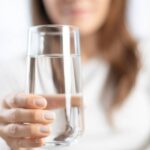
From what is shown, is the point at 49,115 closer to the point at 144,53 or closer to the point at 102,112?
the point at 102,112

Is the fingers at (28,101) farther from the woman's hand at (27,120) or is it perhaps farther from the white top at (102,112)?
the white top at (102,112)

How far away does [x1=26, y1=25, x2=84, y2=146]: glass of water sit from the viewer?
546 millimetres

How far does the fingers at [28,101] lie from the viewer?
1.76ft

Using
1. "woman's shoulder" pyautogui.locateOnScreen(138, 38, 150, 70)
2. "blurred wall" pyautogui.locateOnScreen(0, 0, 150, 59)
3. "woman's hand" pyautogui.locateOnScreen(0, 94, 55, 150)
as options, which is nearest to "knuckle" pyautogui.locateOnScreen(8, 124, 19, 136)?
"woman's hand" pyautogui.locateOnScreen(0, 94, 55, 150)

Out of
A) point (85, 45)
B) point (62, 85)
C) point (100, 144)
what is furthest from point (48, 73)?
point (85, 45)

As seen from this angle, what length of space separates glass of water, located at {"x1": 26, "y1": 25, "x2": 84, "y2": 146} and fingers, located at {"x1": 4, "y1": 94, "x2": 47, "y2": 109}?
1 cm

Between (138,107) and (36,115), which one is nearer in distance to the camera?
(36,115)

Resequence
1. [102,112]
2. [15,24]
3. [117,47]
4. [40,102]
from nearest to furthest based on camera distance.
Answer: [40,102]
[102,112]
[117,47]
[15,24]

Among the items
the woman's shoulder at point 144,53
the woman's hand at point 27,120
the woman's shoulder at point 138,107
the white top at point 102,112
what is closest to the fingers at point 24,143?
the woman's hand at point 27,120

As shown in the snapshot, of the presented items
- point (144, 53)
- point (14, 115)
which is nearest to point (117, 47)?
point (144, 53)

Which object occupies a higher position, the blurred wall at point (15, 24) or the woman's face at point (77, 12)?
the blurred wall at point (15, 24)

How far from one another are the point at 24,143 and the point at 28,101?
0.24 ft

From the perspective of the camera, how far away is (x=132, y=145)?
1.27 meters

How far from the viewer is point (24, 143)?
573 mm
